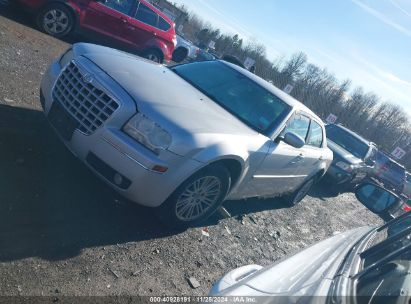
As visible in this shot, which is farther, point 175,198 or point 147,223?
point 147,223

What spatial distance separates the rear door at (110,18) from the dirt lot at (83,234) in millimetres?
4534

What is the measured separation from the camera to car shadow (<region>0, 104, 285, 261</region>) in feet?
10.1

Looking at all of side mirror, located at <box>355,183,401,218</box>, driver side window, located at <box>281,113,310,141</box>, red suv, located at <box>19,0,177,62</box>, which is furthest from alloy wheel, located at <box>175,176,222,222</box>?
red suv, located at <box>19,0,177,62</box>

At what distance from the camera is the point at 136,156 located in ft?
11.0

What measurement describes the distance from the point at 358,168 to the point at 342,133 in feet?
6.08

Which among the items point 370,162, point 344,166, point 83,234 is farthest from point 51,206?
point 370,162

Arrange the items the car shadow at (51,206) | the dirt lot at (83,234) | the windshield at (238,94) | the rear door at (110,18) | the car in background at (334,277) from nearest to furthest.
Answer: the car in background at (334,277), the dirt lot at (83,234), the car shadow at (51,206), the windshield at (238,94), the rear door at (110,18)

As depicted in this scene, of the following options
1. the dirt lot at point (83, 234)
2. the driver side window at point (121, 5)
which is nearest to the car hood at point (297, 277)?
the dirt lot at point (83, 234)

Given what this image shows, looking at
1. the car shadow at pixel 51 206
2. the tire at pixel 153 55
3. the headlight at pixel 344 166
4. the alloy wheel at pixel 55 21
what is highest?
the headlight at pixel 344 166

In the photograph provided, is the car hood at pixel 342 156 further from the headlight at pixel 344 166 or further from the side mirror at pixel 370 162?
the side mirror at pixel 370 162

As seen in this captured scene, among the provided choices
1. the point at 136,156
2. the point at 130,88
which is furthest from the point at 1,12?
the point at 136,156

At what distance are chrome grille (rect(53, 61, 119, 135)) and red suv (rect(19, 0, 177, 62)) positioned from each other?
20.3ft

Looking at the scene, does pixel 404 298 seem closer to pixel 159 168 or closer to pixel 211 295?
pixel 211 295

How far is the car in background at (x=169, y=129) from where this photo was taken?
341 cm
